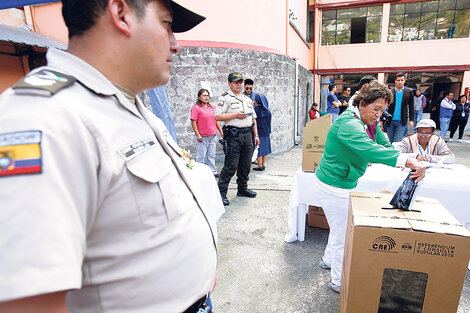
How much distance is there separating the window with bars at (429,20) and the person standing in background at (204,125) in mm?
11824

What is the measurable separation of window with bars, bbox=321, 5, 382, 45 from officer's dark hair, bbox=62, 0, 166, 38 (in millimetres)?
14371

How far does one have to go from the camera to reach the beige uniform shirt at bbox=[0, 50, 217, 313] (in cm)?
44

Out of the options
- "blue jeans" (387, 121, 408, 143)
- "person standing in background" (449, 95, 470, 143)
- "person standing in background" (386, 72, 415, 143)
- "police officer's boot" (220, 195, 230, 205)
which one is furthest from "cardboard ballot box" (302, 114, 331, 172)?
"person standing in background" (449, 95, 470, 143)

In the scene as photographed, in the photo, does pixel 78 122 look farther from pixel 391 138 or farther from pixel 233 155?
pixel 391 138

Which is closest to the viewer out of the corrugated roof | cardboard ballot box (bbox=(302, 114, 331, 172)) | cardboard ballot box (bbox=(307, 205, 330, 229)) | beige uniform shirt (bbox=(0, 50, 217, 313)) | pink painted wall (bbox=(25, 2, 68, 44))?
beige uniform shirt (bbox=(0, 50, 217, 313))

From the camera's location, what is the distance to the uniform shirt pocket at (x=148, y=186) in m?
0.63

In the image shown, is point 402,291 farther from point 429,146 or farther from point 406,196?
point 429,146

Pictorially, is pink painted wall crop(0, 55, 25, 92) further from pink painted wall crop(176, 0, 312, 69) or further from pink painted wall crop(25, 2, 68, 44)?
pink painted wall crop(176, 0, 312, 69)

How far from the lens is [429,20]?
1216cm

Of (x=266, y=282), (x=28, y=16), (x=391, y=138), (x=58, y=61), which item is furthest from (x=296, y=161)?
(x=28, y=16)

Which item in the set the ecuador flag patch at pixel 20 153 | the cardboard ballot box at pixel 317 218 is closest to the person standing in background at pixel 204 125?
the cardboard ballot box at pixel 317 218

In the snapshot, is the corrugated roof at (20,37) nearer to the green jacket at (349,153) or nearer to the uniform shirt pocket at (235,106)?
the uniform shirt pocket at (235,106)

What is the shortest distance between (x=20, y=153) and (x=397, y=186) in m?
3.01

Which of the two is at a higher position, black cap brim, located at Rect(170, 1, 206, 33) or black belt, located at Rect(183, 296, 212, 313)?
black cap brim, located at Rect(170, 1, 206, 33)
